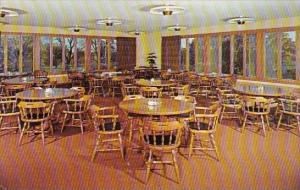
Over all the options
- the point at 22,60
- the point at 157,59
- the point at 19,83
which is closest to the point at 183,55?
the point at 157,59

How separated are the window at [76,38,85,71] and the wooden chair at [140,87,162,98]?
639cm

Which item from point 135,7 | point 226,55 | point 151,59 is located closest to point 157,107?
point 135,7

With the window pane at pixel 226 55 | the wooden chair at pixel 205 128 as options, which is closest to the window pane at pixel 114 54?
the window pane at pixel 226 55

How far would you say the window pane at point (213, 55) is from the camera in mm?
11519

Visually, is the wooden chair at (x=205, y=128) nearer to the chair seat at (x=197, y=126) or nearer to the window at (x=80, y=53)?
the chair seat at (x=197, y=126)

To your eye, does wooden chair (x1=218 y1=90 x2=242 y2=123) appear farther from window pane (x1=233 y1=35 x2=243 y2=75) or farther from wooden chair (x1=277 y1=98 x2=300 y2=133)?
window pane (x1=233 y1=35 x2=243 y2=75)

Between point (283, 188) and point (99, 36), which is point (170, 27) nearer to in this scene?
point (99, 36)

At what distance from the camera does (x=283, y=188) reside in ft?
11.7

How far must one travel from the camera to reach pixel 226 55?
1119 cm

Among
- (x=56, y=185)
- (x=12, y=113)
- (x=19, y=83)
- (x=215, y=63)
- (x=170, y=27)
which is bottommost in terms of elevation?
(x=56, y=185)

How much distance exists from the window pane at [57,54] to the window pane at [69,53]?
24 cm

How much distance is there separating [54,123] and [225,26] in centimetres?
672

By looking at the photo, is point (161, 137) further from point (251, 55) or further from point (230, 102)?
point (251, 55)

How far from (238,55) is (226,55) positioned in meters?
0.52
